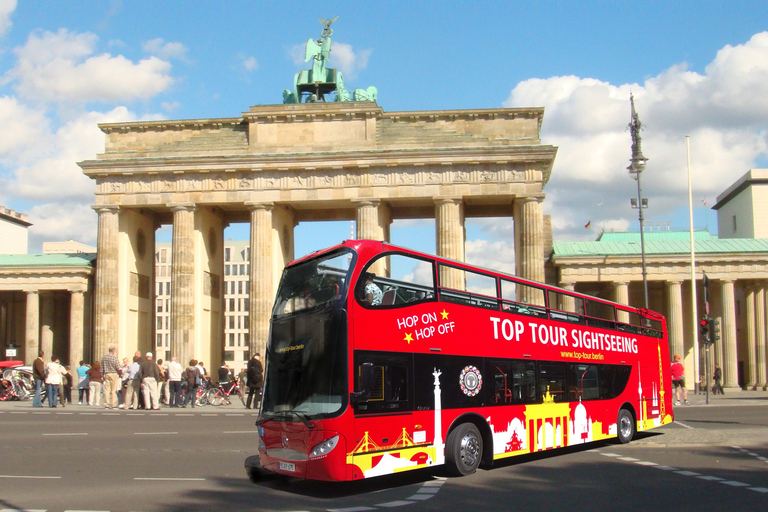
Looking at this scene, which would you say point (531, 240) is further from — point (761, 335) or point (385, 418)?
point (385, 418)

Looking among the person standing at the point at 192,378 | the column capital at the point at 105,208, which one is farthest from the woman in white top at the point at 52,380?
the column capital at the point at 105,208

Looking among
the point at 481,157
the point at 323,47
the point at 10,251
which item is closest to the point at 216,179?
the point at 323,47

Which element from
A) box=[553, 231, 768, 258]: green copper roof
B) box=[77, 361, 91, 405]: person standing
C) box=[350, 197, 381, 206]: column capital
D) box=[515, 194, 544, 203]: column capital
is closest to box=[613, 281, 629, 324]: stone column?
box=[553, 231, 768, 258]: green copper roof

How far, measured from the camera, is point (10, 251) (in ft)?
277

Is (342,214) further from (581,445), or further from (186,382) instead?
(581,445)

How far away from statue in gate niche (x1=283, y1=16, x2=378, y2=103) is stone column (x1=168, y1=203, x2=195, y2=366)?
983cm

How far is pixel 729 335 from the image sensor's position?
150 feet

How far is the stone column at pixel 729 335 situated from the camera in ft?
150

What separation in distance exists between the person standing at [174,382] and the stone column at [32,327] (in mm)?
22046

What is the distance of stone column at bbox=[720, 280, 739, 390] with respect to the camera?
150 ft

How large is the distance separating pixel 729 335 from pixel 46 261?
142ft

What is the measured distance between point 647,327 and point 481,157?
27.0 m

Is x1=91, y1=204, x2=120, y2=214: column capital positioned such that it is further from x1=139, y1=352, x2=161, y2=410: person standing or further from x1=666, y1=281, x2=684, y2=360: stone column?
x1=666, y1=281, x2=684, y2=360: stone column

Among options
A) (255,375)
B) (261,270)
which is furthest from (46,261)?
(255,375)
